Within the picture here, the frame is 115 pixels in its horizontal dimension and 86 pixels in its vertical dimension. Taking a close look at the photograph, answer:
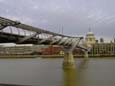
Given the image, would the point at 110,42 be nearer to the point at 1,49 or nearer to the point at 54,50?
the point at 54,50

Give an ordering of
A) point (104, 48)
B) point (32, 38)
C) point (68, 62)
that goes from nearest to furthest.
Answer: point (32, 38) → point (68, 62) → point (104, 48)

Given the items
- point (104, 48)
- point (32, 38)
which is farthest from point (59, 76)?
point (104, 48)

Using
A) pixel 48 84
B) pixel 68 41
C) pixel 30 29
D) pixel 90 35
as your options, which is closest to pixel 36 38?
pixel 30 29

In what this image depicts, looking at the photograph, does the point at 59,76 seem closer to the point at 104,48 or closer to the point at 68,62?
the point at 68,62

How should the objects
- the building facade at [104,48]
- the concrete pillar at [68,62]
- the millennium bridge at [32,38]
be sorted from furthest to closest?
1. the building facade at [104,48]
2. the concrete pillar at [68,62]
3. the millennium bridge at [32,38]

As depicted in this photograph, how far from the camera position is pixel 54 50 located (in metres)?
164

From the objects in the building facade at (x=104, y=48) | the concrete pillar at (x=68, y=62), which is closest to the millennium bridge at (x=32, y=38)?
the concrete pillar at (x=68, y=62)

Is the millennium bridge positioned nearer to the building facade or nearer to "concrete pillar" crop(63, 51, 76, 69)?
"concrete pillar" crop(63, 51, 76, 69)

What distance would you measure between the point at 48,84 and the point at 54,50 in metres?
131

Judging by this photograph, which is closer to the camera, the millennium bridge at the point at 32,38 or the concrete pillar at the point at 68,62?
the millennium bridge at the point at 32,38

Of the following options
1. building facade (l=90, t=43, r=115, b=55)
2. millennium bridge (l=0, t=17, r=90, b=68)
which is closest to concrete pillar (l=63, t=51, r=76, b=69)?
millennium bridge (l=0, t=17, r=90, b=68)

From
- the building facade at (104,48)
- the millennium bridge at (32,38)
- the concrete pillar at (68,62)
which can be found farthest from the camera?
the building facade at (104,48)

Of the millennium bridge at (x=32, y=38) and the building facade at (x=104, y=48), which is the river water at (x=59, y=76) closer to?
the millennium bridge at (x=32, y=38)

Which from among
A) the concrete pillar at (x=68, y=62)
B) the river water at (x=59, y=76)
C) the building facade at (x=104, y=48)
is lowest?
the river water at (x=59, y=76)
